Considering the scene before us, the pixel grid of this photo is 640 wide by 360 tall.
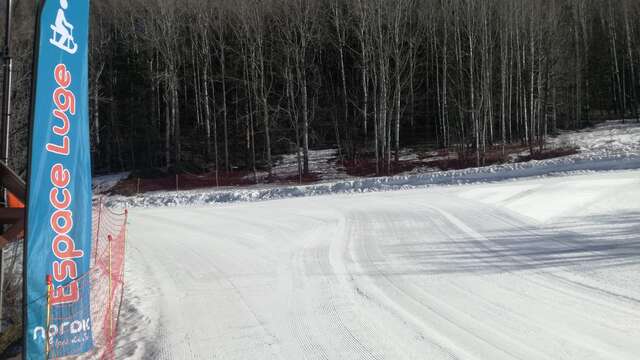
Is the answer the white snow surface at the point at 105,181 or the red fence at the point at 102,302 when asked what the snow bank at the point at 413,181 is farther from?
the white snow surface at the point at 105,181

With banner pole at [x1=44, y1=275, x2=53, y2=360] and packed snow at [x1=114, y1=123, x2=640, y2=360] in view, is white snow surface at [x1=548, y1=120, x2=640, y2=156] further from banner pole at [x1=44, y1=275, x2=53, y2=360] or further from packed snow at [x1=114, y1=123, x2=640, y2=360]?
banner pole at [x1=44, y1=275, x2=53, y2=360]

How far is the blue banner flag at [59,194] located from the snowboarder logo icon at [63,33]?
0.4 inches

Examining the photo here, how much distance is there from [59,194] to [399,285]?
509 centimetres

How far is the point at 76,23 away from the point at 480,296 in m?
6.52

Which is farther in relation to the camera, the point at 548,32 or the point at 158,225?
the point at 548,32

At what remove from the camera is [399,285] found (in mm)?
8289

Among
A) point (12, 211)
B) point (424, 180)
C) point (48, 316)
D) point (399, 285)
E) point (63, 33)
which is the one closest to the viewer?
point (48, 316)

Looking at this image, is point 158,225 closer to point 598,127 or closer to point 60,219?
point 60,219

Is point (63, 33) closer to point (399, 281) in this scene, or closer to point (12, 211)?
point (12, 211)

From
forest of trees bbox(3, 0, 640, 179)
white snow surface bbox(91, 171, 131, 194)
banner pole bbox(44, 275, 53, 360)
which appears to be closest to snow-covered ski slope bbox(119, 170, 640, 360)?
banner pole bbox(44, 275, 53, 360)

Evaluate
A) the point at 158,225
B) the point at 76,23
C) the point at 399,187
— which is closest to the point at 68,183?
the point at 76,23

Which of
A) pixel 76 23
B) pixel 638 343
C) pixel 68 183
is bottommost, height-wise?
pixel 638 343

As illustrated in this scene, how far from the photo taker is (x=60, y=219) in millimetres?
5855

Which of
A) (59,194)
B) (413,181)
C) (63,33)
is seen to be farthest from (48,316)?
(413,181)
